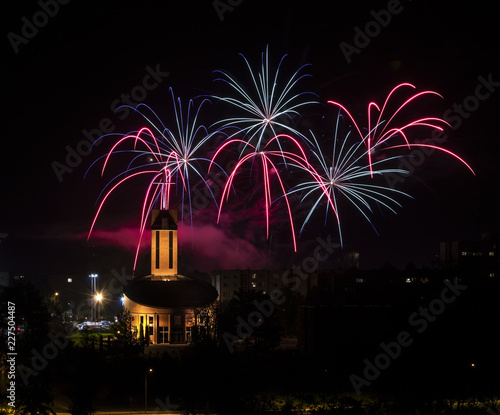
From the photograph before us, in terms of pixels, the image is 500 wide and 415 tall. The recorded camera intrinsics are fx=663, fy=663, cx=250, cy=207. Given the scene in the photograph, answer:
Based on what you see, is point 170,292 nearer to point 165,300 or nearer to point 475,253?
point 165,300

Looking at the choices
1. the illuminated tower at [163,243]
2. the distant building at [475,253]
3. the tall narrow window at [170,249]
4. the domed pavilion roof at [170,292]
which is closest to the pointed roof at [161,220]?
the illuminated tower at [163,243]

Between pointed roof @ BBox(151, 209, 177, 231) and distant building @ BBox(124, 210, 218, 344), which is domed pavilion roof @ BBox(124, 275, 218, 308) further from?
pointed roof @ BBox(151, 209, 177, 231)

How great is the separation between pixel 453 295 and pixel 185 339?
26.9 meters

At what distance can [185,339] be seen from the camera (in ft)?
216

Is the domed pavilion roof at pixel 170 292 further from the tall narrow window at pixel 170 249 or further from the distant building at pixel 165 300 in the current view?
the tall narrow window at pixel 170 249

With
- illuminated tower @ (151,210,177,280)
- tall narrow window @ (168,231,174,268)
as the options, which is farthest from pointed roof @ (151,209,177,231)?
tall narrow window @ (168,231,174,268)

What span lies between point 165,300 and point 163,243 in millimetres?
7215

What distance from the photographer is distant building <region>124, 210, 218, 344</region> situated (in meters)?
65.6

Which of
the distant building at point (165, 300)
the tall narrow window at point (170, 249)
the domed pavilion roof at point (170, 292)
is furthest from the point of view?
the tall narrow window at point (170, 249)

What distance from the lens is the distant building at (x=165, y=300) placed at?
65.6 metres

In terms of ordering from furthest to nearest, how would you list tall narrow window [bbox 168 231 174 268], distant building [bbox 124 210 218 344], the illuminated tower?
tall narrow window [bbox 168 231 174 268] → the illuminated tower → distant building [bbox 124 210 218 344]

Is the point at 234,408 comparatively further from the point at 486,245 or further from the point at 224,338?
the point at 486,245

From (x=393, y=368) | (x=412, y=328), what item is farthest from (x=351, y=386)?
(x=412, y=328)

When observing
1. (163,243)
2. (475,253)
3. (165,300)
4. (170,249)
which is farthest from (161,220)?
(475,253)
